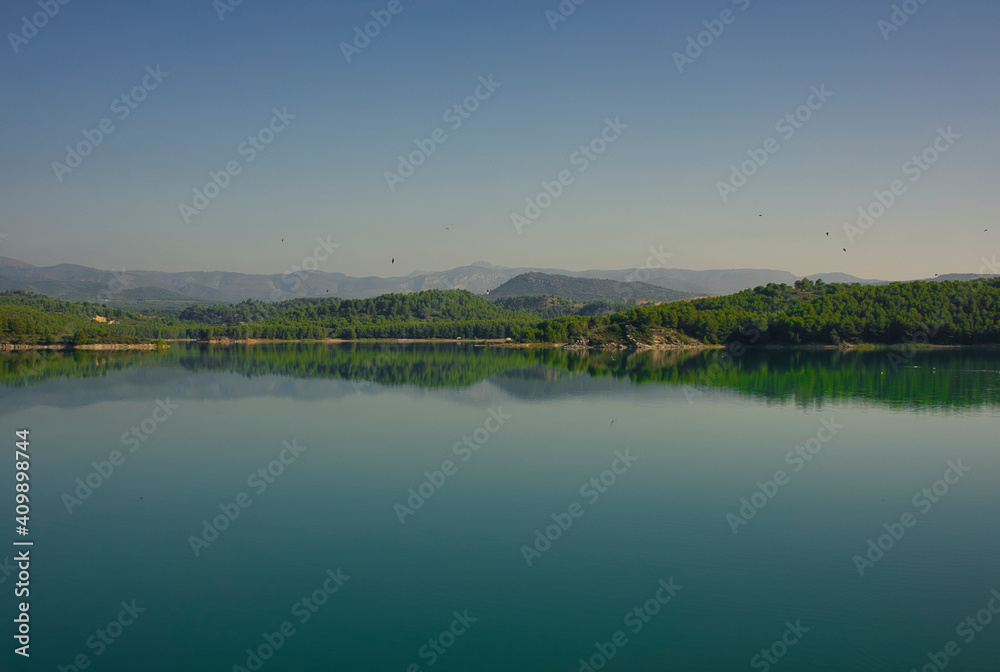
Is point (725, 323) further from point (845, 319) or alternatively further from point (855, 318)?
point (855, 318)

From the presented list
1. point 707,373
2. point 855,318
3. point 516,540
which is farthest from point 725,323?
point 516,540

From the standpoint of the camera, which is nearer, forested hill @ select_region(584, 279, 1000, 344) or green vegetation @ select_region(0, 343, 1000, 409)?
green vegetation @ select_region(0, 343, 1000, 409)

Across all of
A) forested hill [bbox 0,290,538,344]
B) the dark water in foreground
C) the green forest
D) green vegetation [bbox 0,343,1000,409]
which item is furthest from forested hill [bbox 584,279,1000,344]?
the dark water in foreground

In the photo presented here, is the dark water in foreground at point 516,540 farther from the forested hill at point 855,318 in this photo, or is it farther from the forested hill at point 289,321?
the forested hill at point 289,321

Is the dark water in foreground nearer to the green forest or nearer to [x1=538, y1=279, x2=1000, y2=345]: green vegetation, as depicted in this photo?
[x1=538, y1=279, x2=1000, y2=345]: green vegetation

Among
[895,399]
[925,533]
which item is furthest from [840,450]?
[895,399]

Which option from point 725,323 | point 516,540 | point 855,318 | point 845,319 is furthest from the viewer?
point 725,323

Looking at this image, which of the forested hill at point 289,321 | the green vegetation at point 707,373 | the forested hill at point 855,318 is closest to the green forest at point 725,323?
the forested hill at point 855,318
